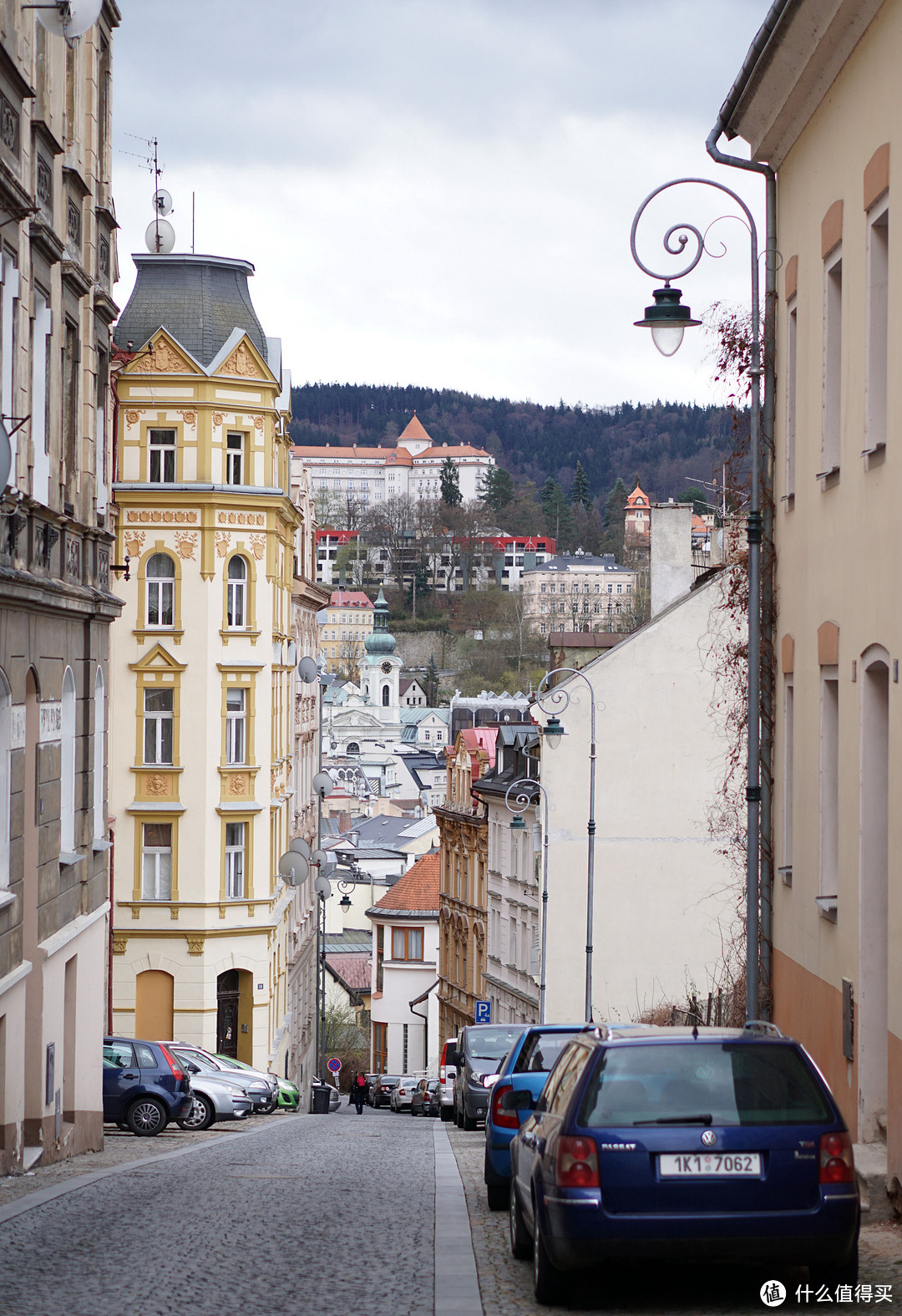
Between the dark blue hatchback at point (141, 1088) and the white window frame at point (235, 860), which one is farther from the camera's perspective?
the white window frame at point (235, 860)

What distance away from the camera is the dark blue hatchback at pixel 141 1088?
24500 mm

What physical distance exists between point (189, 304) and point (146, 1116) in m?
19.6

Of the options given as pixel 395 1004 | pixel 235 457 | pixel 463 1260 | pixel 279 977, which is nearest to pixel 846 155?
pixel 463 1260

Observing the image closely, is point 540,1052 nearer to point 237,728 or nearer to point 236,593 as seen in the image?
point 237,728

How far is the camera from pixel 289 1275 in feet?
30.9

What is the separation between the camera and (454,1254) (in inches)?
403

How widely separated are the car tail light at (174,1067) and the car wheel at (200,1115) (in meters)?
1.86

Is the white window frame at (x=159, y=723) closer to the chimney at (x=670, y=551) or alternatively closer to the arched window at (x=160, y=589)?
the arched window at (x=160, y=589)

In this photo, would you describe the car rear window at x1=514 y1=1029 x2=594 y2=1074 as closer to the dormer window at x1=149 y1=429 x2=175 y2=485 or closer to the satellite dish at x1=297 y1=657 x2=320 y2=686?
the dormer window at x1=149 y1=429 x2=175 y2=485

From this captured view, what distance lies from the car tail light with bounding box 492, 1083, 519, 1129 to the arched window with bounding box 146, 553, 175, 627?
24987 mm

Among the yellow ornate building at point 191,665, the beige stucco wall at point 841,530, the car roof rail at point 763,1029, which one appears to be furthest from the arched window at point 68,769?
the yellow ornate building at point 191,665

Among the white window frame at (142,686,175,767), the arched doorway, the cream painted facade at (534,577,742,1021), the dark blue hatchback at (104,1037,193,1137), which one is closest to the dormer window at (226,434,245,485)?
the white window frame at (142,686,175,767)

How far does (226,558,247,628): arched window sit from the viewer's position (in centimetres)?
3831

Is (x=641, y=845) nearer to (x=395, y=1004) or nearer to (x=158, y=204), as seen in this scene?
(x=158, y=204)
